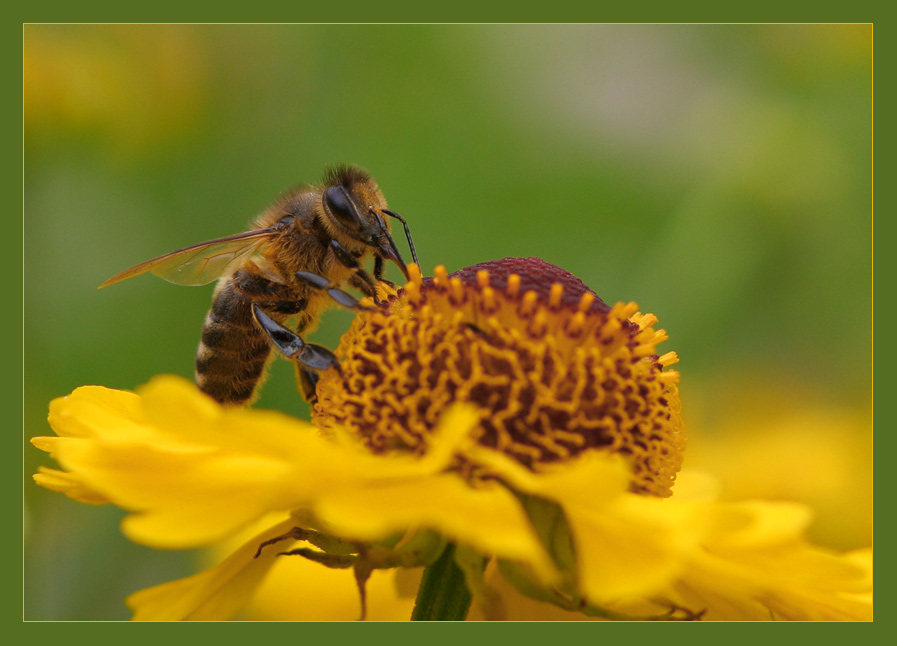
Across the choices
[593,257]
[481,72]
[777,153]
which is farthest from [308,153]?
[777,153]

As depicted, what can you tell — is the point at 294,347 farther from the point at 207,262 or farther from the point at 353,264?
the point at 207,262

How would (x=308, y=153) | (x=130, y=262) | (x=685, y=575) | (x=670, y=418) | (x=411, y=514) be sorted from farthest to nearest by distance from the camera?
(x=308, y=153) < (x=130, y=262) < (x=670, y=418) < (x=685, y=575) < (x=411, y=514)

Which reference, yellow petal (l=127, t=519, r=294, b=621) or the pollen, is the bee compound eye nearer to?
the pollen

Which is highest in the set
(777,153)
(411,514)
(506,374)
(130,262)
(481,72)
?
(481,72)

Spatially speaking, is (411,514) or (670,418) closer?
(411,514)

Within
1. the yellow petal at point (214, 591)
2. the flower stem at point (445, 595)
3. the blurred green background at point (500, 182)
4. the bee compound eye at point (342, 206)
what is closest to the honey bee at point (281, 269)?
the bee compound eye at point (342, 206)

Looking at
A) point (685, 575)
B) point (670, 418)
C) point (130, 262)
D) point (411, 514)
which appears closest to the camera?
point (411, 514)

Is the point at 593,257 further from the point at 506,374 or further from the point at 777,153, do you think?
the point at 506,374
